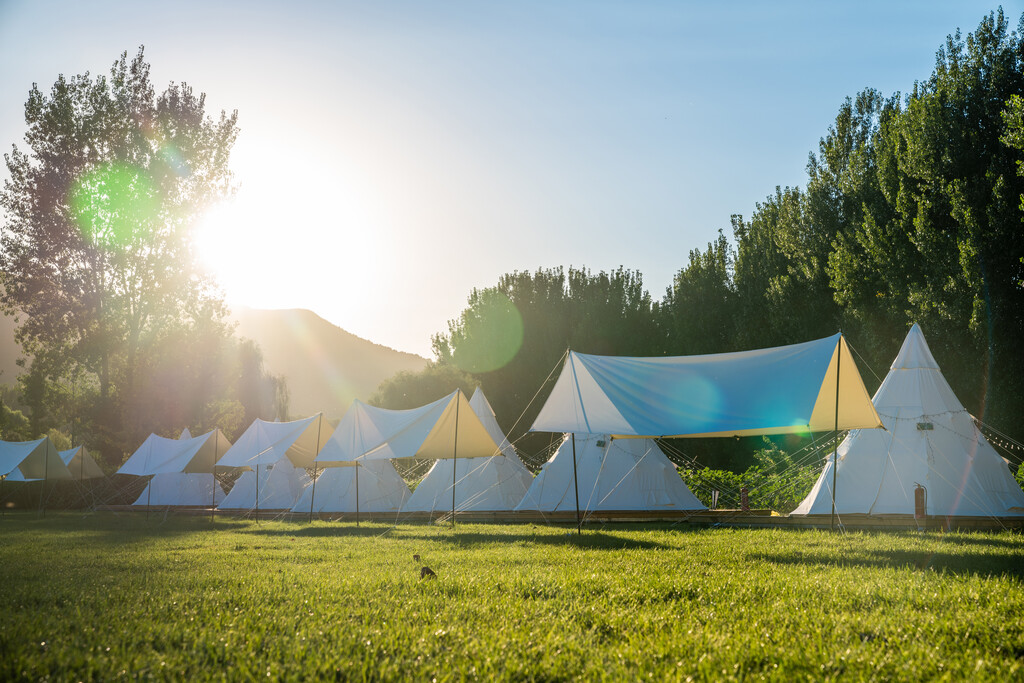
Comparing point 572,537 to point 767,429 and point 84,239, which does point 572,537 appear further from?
point 84,239

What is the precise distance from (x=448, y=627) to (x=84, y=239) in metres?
22.0

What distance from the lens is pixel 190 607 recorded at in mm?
4176

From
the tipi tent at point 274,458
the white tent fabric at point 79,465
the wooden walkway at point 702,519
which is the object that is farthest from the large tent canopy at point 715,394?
the white tent fabric at point 79,465

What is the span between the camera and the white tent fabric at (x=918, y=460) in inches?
429

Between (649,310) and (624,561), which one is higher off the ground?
(649,310)

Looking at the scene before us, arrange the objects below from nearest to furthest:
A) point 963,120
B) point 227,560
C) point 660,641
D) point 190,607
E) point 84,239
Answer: point 660,641
point 190,607
point 227,560
point 963,120
point 84,239

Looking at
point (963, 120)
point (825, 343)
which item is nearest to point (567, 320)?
point (963, 120)

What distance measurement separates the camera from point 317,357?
139m

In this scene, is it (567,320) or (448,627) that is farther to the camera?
(567,320)

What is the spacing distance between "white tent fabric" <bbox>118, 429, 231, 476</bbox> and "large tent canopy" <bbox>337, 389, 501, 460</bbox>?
6365 millimetres

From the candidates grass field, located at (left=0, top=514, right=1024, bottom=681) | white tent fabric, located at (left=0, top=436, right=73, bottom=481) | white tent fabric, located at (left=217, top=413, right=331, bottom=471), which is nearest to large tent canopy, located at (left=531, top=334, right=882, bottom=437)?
grass field, located at (left=0, top=514, right=1024, bottom=681)

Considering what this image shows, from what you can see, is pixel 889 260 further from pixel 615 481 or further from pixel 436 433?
pixel 436 433

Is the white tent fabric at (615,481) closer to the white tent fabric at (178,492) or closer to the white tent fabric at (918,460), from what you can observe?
the white tent fabric at (918,460)

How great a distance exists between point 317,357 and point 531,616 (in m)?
141
